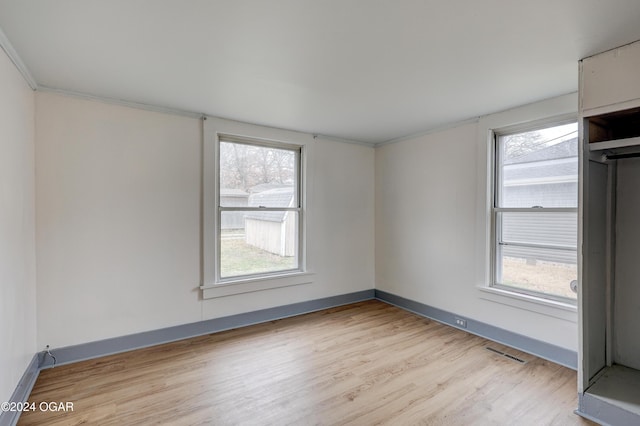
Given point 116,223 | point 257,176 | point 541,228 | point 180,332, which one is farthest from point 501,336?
point 116,223

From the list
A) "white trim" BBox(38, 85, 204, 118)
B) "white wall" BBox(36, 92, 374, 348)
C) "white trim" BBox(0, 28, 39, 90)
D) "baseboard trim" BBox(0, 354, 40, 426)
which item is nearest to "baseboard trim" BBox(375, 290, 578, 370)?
"white wall" BBox(36, 92, 374, 348)

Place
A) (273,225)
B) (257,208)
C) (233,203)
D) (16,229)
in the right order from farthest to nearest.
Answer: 1. (273,225)
2. (257,208)
3. (233,203)
4. (16,229)

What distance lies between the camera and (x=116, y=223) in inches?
110

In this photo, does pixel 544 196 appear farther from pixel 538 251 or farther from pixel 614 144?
pixel 614 144

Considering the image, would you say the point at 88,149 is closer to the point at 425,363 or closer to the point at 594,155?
the point at 425,363

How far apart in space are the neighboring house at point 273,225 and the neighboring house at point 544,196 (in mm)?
2426

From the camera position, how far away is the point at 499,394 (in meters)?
2.21

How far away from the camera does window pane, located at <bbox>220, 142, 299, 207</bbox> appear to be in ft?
11.4

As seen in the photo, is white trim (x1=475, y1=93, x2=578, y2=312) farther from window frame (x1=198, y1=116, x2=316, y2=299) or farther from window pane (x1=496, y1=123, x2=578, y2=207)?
window frame (x1=198, y1=116, x2=316, y2=299)

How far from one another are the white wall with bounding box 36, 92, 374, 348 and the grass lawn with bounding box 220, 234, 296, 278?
0.95 feet

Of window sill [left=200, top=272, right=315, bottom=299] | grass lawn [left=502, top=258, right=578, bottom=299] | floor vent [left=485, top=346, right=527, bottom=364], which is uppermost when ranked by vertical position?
grass lawn [left=502, top=258, right=578, bottom=299]

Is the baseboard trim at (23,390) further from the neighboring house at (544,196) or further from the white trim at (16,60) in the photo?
the neighboring house at (544,196)

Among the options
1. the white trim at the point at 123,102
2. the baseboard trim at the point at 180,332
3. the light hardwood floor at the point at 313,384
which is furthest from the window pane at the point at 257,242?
the white trim at the point at 123,102

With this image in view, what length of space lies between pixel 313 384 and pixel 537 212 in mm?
2526
